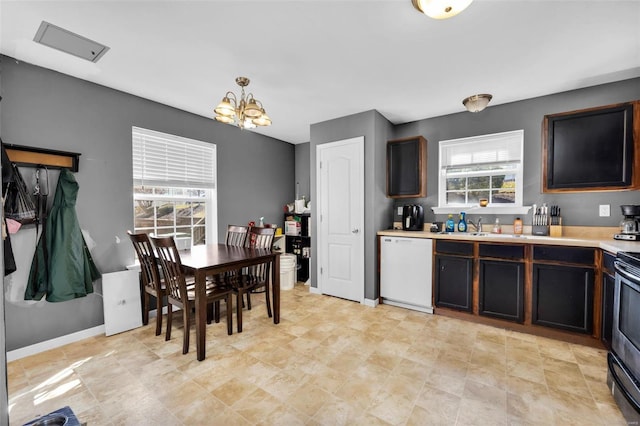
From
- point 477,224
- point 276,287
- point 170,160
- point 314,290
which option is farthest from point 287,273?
point 477,224

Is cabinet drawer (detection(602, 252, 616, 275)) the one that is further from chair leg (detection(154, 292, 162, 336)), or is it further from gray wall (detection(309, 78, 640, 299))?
chair leg (detection(154, 292, 162, 336))

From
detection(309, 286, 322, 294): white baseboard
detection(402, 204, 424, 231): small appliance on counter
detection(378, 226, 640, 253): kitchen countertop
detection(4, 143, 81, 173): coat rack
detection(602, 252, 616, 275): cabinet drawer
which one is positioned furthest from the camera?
detection(309, 286, 322, 294): white baseboard

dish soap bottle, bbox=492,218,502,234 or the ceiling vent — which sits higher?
the ceiling vent

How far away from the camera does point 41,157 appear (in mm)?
2365

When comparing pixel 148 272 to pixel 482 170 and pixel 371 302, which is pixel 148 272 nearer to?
pixel 371 302

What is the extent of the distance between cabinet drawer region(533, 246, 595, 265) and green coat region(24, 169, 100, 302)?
4.30m

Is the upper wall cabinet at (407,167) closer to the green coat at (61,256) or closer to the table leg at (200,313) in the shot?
the table leg at (200,313)

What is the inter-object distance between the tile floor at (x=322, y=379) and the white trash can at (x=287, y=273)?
135cm

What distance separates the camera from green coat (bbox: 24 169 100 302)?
7.68 feet

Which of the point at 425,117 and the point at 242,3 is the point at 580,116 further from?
the point at 242,3

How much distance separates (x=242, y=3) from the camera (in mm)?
1711

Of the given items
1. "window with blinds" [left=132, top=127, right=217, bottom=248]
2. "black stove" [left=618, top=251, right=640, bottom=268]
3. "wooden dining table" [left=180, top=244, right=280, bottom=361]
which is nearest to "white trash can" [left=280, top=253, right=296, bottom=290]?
"window with blinds" [left=132, top=127, right=217, bottom=248]

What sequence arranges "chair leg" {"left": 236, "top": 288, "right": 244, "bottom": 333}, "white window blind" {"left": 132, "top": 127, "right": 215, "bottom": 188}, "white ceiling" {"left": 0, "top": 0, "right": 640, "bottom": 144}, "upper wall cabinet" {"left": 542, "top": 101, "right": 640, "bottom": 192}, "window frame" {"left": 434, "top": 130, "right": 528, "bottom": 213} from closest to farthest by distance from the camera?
1. "white ceiling" {"left": 0, "top": 0, "right": 640, "bottom": 144}
2. "upper wall cabinet" {"left": 542, "top": 101, "right": 640, "bottom": 192}
3. "chair leg" {"left": 236, "top": 288, "right": 244, "bottom": 333}
4. "white window blind" {"left": 132, "top": 127, "right": 215, "bottom": 188}
5. "window frame" {"left": 434, "top": 130, "right": 528, "bottom": 213}

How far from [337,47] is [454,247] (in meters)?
2.34
